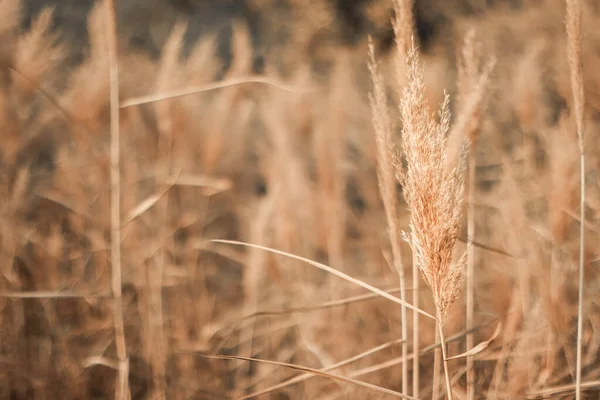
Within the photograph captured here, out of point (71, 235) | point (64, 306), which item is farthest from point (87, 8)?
point (64, 306)

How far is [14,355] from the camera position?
162 cm

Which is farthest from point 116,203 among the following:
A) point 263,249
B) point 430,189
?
point 430,189

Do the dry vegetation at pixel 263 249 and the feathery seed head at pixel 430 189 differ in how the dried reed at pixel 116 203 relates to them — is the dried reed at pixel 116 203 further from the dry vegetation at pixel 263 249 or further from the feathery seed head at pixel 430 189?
the feathery seed head at pixel 430 189

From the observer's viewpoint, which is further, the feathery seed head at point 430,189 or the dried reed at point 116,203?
the dried reed at point 116,203

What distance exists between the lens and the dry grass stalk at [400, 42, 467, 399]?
0.53 metres

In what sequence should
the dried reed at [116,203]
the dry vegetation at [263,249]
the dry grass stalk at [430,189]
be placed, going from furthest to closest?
the dry vegetation at [263,249] < the dried reed at [116,203] < the dry grass stalk at [430,189]

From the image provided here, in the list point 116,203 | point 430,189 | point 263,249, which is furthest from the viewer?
point 263,249

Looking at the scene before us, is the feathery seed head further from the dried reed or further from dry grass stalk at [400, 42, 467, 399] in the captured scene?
the dried reed

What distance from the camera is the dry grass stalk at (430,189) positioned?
20.8 inches

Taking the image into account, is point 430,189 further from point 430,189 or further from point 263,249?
point 263,249

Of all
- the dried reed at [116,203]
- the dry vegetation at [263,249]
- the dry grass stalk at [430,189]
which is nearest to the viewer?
the dry grass stalk at [430,189]

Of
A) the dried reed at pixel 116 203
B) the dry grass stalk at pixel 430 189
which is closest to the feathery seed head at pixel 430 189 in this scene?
the dry grass stalk at pixel 430 189

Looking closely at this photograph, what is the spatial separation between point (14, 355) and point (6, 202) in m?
0.58

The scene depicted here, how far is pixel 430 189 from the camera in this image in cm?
53
